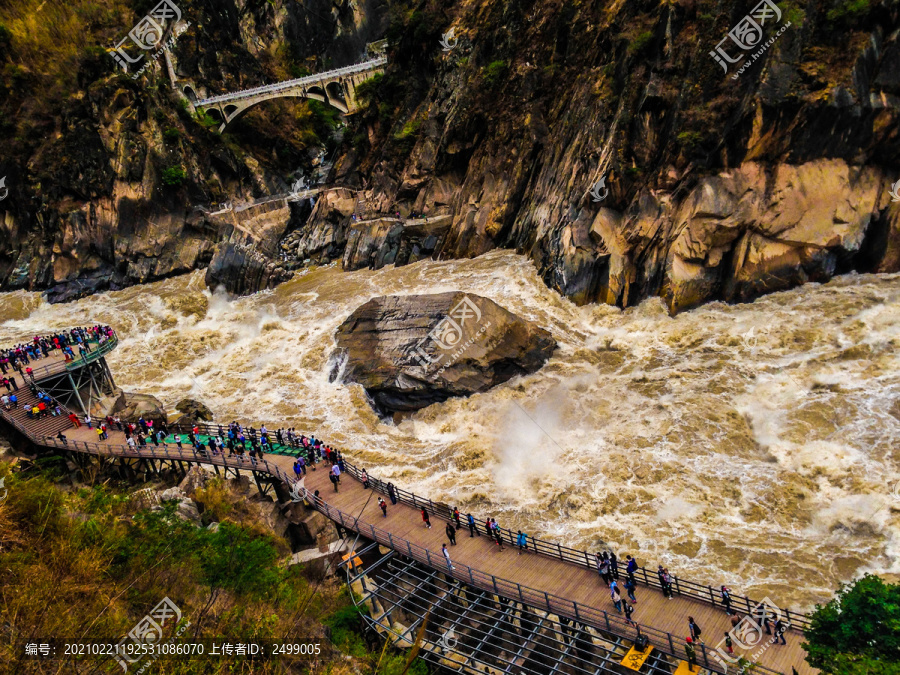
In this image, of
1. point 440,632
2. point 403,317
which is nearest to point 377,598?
point 440,632

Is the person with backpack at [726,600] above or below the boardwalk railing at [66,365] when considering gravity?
below

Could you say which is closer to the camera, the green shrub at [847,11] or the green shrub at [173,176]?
the green shrub at [847,11]

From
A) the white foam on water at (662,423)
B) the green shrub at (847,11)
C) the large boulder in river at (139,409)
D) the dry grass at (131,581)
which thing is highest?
the green shrub at (847,11)

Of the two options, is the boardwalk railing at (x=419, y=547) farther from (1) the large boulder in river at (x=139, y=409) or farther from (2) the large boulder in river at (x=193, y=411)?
(2) the large boulder in river at (x=193, y=411)

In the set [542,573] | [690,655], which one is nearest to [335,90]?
[542,573]

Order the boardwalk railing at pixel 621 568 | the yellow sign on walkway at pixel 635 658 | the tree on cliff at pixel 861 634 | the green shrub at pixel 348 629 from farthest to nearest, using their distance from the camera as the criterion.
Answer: the boardwalk railing at pixel 621 568
the green shrub at pixel 348 629
the yellow sign on walkway at pixel 635 658
the tree on cliff at pixel 861 634

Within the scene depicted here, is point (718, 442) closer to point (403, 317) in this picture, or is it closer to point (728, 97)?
point (403, 317)

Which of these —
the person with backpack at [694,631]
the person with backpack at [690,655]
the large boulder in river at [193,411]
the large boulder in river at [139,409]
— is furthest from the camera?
the large boulder in river at [193,411]

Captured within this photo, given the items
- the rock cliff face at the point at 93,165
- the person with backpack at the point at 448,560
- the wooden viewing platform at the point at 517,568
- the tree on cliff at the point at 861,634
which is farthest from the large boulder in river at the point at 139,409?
the tree on cliff at the point at 861,634
